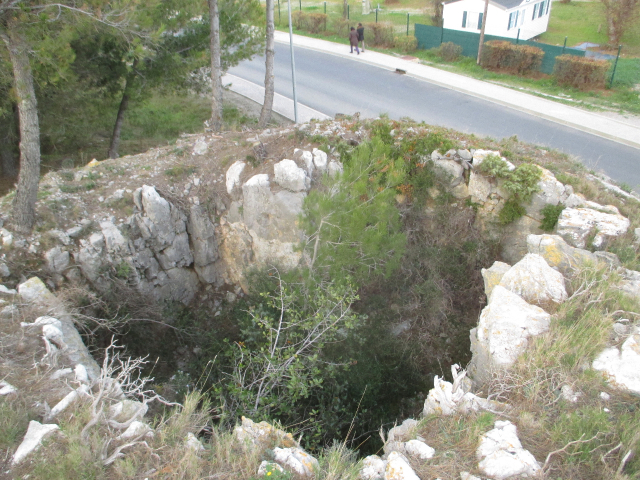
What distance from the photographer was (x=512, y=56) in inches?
747

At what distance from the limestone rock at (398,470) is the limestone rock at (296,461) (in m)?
0.73

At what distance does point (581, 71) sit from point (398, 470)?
60.0 ft

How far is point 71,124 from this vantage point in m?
12.2

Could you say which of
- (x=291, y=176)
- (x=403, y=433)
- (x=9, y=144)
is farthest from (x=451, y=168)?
(x=9, y=144)

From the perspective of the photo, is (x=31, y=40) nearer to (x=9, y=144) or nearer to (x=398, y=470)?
(x=9, y=144)

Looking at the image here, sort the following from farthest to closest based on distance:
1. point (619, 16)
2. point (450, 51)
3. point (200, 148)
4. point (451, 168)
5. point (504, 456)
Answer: point (619, 16) → point (450, 51) → point (200, 148) → point (451, 168) → point (504, 456)

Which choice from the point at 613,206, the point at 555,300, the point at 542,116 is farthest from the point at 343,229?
the point at 542,116

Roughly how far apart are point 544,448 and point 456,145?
6443mm

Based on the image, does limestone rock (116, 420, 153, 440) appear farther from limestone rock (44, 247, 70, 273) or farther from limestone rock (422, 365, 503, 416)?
limestone rock (44, 247, 70, 273)

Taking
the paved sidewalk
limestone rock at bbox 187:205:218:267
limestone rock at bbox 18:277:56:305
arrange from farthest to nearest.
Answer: the paved sidewalk < limestone rock at bbox 187:205:218:267 < limestone rock at bbox 18:277:56:305

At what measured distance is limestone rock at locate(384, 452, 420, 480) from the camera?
4195 mm

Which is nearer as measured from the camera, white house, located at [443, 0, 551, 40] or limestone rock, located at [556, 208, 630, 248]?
limestone rock, located at [556, 208, 630, 248]

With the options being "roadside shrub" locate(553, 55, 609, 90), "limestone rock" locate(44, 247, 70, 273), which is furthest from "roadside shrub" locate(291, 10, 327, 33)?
"limestone rock" locate(44, 247, 70, 273)

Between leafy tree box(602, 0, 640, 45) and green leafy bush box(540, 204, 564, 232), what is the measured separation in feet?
72.6
